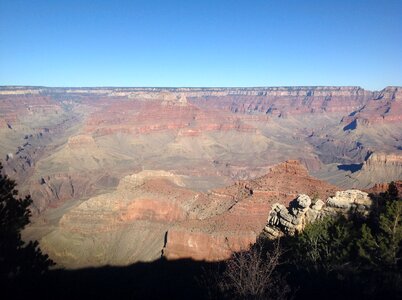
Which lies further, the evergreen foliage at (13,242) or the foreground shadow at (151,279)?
the foreground shadow at (151,279)

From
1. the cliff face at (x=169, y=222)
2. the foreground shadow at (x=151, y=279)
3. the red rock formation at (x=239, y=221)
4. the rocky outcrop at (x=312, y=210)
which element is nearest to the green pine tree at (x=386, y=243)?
the rocky outcrop at (x=312, y=210)

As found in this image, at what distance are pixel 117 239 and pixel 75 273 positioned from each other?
25.3ft

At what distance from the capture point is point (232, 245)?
151ft

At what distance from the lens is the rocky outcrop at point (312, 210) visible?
39.4 metres

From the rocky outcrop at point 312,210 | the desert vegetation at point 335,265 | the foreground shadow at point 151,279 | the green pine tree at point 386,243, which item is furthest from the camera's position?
the foreground shadow at point 151,279

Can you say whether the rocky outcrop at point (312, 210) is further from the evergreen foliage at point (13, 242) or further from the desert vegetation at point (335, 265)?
the evergreen foliage at point (13, 242)

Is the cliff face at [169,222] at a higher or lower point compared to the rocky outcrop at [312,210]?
lower

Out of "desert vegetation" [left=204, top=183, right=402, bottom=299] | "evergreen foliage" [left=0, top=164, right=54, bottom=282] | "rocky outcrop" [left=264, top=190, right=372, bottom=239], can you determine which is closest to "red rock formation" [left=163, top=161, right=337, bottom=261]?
"rocky outcrop" [left=264, top=190, right=372, bottom=239]

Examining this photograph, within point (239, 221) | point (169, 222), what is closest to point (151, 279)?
point (169, 222)

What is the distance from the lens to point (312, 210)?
134 feet

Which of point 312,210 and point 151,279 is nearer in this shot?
point 312,210

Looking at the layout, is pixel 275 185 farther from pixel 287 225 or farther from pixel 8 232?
pixel 8 232

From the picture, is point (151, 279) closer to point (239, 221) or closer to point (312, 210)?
point (239, 221)

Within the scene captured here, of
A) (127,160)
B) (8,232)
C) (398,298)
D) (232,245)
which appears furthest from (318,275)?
(127,160)
